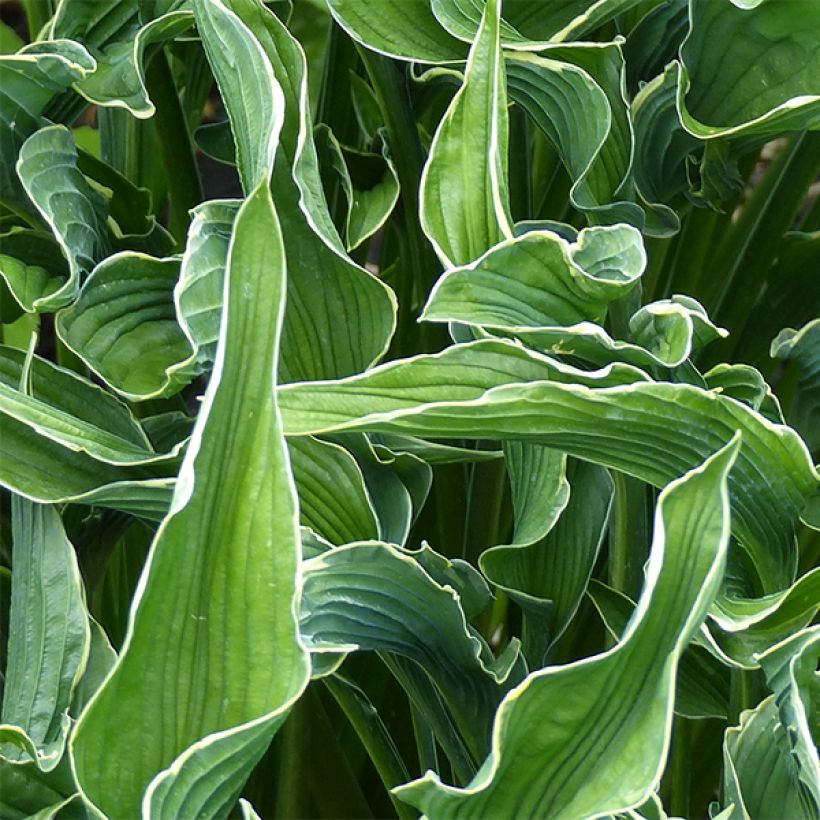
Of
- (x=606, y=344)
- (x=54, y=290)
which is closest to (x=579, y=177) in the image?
(x=606, y=344)

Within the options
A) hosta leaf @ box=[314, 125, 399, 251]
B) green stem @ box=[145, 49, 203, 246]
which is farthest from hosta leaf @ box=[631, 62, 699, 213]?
green stem @ box=[145, 49, 203, 246]

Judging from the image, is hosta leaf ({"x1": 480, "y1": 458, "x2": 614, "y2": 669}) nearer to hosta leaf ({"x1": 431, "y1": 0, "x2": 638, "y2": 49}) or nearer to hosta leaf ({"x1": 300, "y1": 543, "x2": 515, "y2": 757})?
hosta leaf ({"x1": 300, "y1": 543, "x2": 515, "y2": 757})

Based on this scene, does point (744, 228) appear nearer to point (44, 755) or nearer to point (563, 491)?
point (563, 491)

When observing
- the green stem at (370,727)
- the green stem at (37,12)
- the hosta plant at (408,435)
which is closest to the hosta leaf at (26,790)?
the hosta plant at (408,435)

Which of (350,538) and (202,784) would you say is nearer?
(202,784)

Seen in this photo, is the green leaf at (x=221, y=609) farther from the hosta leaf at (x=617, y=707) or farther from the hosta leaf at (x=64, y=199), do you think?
the hosta leaf at (x=64, y=199)

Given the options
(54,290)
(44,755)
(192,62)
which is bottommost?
(44,755)
